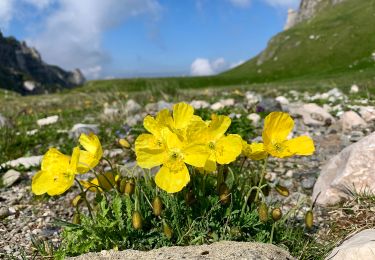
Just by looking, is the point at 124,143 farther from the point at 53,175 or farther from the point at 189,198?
the point at 189,198

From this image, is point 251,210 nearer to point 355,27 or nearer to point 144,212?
point 144,212

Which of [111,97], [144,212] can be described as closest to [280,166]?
[144,212]

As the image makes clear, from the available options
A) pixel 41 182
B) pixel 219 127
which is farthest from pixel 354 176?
pixel 41 182

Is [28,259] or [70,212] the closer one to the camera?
[28,259]

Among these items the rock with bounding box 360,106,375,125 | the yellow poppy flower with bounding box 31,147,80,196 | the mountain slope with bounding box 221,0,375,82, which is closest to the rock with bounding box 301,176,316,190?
the yellow poppy flower with bounding box 31,147,80,196

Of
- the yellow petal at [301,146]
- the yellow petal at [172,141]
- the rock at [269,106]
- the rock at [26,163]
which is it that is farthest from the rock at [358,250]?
the rock at [269,106]

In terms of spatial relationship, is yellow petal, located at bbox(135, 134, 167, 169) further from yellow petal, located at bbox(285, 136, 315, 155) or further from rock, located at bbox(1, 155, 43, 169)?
rock, located at bbox(1, 155, 43, 169)
